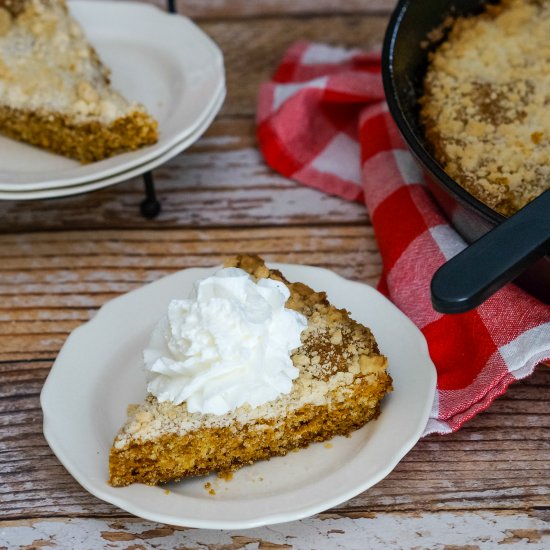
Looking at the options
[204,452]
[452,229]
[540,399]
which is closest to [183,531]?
[204,452]

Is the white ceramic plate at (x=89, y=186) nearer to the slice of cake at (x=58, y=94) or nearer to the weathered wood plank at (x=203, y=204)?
the slice of cake at (x=58, y=94)

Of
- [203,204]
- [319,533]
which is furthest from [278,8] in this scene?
[319,533]

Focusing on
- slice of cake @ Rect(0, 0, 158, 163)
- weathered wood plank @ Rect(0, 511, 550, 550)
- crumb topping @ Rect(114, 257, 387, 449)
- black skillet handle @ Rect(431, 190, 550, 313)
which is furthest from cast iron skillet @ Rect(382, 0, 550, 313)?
slice of cake @ Rect(0, 0, 158, 163)

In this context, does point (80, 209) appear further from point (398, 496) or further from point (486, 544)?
point (486, 544)

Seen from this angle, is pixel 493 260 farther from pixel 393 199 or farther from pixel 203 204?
pixel 203 204

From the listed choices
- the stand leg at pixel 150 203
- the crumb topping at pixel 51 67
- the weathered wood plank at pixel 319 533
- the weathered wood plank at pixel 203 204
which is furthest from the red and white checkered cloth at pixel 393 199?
the crumb topping at pixel 51 67

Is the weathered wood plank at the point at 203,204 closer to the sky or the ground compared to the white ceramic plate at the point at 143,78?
closer to the ground

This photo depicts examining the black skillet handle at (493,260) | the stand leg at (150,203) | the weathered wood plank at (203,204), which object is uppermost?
the black skillet handle at (493,260)
